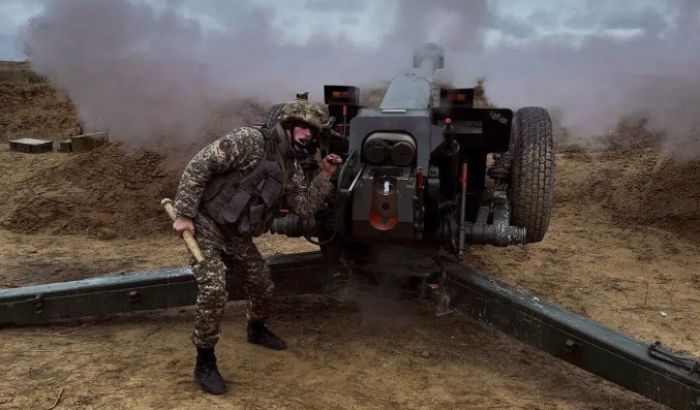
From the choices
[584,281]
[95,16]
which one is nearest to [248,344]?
[584,281]

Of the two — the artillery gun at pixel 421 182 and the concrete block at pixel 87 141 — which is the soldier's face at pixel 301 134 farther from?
the concrete block at pixel 87 141

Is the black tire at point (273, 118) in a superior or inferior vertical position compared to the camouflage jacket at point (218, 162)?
superior

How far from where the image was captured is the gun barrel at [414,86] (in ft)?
15.0

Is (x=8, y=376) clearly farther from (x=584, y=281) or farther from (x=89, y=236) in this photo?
(x=584, y=281)

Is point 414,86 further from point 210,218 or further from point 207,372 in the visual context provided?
point 207,372

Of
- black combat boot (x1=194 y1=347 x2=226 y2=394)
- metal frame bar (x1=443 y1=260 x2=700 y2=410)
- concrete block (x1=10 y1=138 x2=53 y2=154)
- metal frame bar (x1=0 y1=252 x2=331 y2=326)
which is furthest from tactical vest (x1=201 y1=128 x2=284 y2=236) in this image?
concrete block (x1=10 y1=138 x2=53 y2=154)

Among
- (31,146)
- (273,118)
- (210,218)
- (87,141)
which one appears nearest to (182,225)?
(210,218)

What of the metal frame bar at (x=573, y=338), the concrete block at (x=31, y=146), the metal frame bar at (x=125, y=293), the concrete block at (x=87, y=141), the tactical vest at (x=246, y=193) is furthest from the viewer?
the concrete block at (x=31, y=146)

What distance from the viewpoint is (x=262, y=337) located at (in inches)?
171

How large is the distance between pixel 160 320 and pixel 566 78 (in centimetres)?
694

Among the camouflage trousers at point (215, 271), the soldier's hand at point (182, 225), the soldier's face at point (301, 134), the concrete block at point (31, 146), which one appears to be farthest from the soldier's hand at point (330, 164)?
the concrete block at point (31, 146)

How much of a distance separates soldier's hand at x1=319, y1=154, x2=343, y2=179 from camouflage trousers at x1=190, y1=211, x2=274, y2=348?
1.84 feet

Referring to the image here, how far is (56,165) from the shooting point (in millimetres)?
9031

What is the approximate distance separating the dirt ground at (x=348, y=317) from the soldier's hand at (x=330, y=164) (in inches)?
42.7
